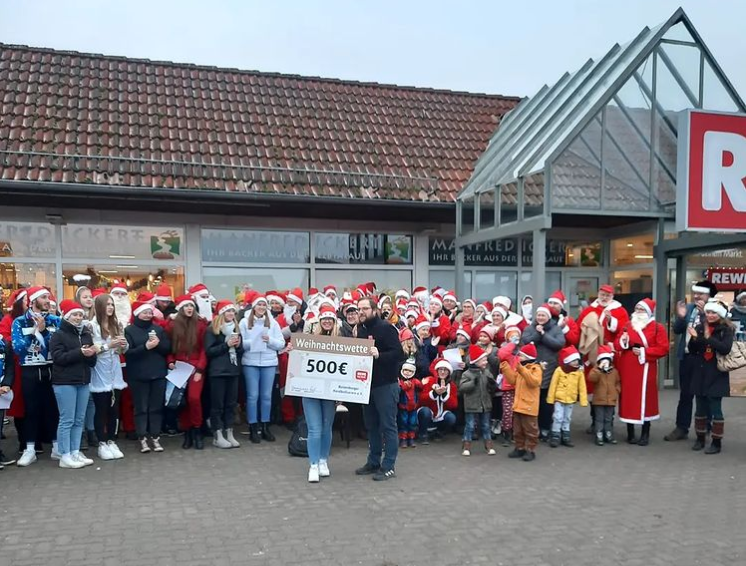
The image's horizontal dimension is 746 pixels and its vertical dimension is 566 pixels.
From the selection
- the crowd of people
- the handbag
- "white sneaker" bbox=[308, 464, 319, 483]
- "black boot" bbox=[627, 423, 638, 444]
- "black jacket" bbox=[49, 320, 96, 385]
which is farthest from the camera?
"black boot" bbox=[627, 423, 638, 444]

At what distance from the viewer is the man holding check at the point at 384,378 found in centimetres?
568

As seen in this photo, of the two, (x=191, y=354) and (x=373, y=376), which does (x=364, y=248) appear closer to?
(x=191, y=354)

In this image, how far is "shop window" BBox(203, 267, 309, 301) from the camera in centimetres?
1154

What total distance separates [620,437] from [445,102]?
9702 millimetres

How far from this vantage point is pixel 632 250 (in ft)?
40.8

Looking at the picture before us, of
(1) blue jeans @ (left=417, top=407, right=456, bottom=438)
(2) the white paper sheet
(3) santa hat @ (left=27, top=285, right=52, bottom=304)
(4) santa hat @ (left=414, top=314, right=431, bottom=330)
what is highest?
(3) santa hat @ (left=27, top=285, right=52, bottom=304)

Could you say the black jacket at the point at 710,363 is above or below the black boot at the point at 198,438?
above

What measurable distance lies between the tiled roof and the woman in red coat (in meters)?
4.15

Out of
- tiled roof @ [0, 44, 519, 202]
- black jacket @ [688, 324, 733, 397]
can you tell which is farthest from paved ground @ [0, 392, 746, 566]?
tiled roof @ [0, 44, 519, 202]

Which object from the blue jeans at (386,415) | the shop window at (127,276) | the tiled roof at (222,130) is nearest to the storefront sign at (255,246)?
the shop window at (127,276)

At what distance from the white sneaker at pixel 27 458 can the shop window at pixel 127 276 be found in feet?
15.8

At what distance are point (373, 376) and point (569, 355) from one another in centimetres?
267

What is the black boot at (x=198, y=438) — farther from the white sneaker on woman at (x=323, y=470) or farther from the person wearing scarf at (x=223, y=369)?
the white sneaker on woman at (x=323, y=470)

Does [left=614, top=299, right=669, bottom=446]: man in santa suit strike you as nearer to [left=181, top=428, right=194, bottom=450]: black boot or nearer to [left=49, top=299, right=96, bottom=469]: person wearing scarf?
[left=181, top=428, right=194, bottom=450]: black boot
